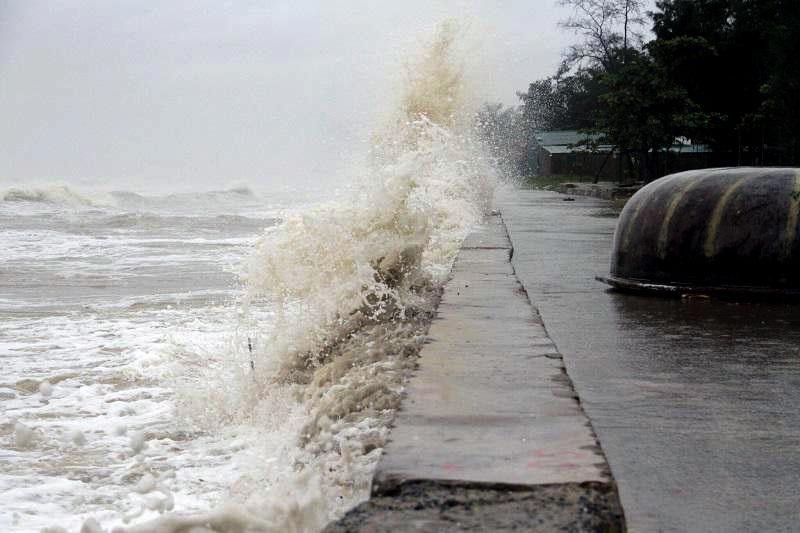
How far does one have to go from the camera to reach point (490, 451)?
2137mm

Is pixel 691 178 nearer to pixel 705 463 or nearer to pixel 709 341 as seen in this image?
pixel 709 341

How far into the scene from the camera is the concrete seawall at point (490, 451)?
1.70 metres

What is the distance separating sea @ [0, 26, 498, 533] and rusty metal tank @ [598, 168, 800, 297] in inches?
48.8

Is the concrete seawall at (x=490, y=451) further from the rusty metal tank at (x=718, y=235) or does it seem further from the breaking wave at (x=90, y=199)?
the breaking wave at (x=90, y=199)

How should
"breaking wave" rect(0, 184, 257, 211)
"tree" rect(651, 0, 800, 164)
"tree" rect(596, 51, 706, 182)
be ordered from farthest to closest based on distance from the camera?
"breaking wave" rect(0, 184, 257, 211)
"tree" rect(596, 51, 706, 182)
"tree" rect(651, 0, 800, 164)

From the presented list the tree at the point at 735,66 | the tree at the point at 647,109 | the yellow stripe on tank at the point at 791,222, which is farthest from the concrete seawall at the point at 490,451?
the tree at the point at 647,109

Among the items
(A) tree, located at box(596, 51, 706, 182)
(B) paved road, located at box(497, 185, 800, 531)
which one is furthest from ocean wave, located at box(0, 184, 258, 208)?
(B) paved road, located at box(497, 185, 800, 531)

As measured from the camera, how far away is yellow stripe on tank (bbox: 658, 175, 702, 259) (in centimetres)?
517

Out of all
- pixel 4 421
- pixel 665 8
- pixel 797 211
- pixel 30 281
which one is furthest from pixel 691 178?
pixel 665 8

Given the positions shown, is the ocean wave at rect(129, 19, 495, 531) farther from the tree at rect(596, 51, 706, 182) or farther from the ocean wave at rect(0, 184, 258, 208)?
the ocean wave at rect(0, 184, 258, 208)

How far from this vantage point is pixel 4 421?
13.1ft

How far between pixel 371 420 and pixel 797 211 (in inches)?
113

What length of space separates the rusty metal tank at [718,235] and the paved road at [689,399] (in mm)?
143

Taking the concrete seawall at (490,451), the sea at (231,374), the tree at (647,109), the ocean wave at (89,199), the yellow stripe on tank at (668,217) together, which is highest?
the tree at (647,109)
